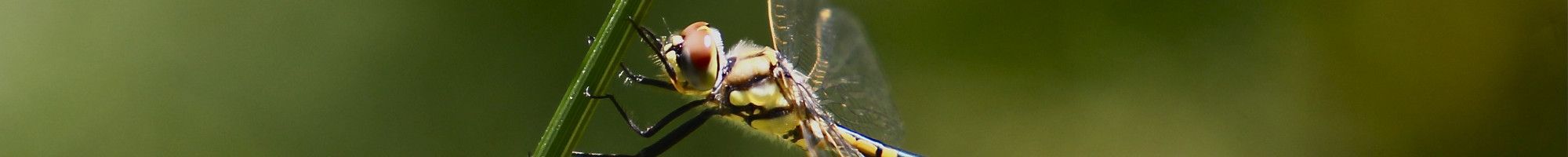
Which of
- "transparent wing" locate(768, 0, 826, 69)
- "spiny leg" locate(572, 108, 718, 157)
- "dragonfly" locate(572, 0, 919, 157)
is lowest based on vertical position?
"spiny leg" locate(572, 108, 718, 157)

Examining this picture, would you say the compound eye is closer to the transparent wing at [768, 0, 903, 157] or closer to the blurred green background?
the transparent wing at [768, 0, 903, 157]

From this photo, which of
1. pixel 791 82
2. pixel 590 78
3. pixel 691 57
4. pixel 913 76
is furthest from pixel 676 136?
pixel 913 76

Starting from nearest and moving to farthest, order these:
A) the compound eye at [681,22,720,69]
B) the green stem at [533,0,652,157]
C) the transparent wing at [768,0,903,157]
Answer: the green stem at [533,0,652,157] < the compound eye at [681,22,720,69] < the transparent wing at [768,0,903,157]

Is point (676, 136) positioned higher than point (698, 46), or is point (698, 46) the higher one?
point (698, 46)

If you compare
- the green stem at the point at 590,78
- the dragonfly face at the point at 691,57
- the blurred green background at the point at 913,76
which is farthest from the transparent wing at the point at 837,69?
the blurred green background at the point at 913,76

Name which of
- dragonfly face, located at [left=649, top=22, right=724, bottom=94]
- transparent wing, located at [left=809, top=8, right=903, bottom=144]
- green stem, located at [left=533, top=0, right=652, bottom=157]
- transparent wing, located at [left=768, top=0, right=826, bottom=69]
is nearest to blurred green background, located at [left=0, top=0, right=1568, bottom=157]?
transparent wing, located at [left=809, top=8, right=903, bottom=144]

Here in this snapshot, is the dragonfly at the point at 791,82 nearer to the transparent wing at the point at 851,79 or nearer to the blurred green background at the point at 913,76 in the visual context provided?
the transparent wing at the point at 851,79

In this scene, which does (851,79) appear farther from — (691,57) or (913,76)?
(913,76)
